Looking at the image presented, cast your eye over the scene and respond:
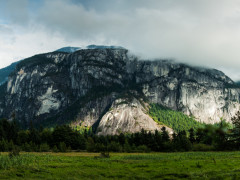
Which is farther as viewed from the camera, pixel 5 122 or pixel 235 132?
pixel 5 122

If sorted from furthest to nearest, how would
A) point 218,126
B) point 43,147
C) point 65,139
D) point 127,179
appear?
point 65,139
point 43,147
point 127,179
point 218,126

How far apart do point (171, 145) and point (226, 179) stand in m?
79.8

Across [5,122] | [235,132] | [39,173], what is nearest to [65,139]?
[5,122]

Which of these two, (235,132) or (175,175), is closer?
(235,132)

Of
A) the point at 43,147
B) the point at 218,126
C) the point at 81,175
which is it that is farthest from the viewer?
the point at 43,147

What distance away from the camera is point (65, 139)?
108812mm

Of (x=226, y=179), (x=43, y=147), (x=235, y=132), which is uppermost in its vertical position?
(x=235, y=132)

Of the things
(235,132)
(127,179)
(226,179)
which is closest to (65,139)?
(127,179)

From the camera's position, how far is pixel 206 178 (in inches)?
987

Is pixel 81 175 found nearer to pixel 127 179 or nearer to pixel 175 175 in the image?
pixel 127 179

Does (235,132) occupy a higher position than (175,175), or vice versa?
(235,132)

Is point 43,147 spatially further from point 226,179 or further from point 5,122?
point 226,179

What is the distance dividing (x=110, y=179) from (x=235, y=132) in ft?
72.7

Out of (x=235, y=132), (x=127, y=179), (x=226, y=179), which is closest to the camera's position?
(x=235, y=132)
